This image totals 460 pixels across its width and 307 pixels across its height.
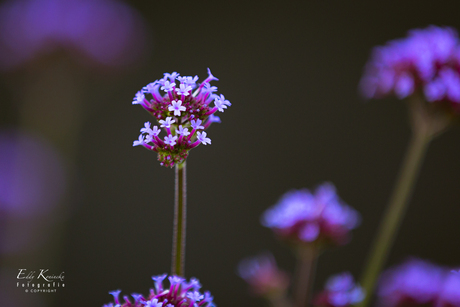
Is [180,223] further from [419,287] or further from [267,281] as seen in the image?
[419,287]

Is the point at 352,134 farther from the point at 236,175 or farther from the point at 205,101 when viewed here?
the point at 205,101

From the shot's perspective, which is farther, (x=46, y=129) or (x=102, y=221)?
(x=102, y=221)

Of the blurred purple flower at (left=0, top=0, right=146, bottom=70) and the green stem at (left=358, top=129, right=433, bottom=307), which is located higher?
the blurred purple flower at (left=0, top=0, right=146, bottom=70)

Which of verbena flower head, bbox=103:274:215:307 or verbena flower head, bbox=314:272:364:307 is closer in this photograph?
verbena flower head, bbox=103:274:215:307

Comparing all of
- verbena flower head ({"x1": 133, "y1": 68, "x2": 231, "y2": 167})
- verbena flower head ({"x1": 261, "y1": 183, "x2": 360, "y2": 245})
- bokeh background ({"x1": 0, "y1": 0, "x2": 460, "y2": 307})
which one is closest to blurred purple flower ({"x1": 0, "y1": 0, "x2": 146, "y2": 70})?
verbena flower head ({"x1": 261, "y1": 183, "x2": 360, "y2": 245})

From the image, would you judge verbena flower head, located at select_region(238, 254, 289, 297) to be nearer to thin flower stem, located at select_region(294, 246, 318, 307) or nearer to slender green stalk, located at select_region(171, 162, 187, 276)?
thin flower stem, located at select_region(294, 246, 318, 307)

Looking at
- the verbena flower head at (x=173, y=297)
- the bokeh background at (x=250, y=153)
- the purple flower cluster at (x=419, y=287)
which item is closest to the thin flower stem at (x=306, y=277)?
the purple flower cluster at (x=419, y=287)

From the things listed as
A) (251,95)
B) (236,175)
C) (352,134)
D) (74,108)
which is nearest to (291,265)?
(236,175)
